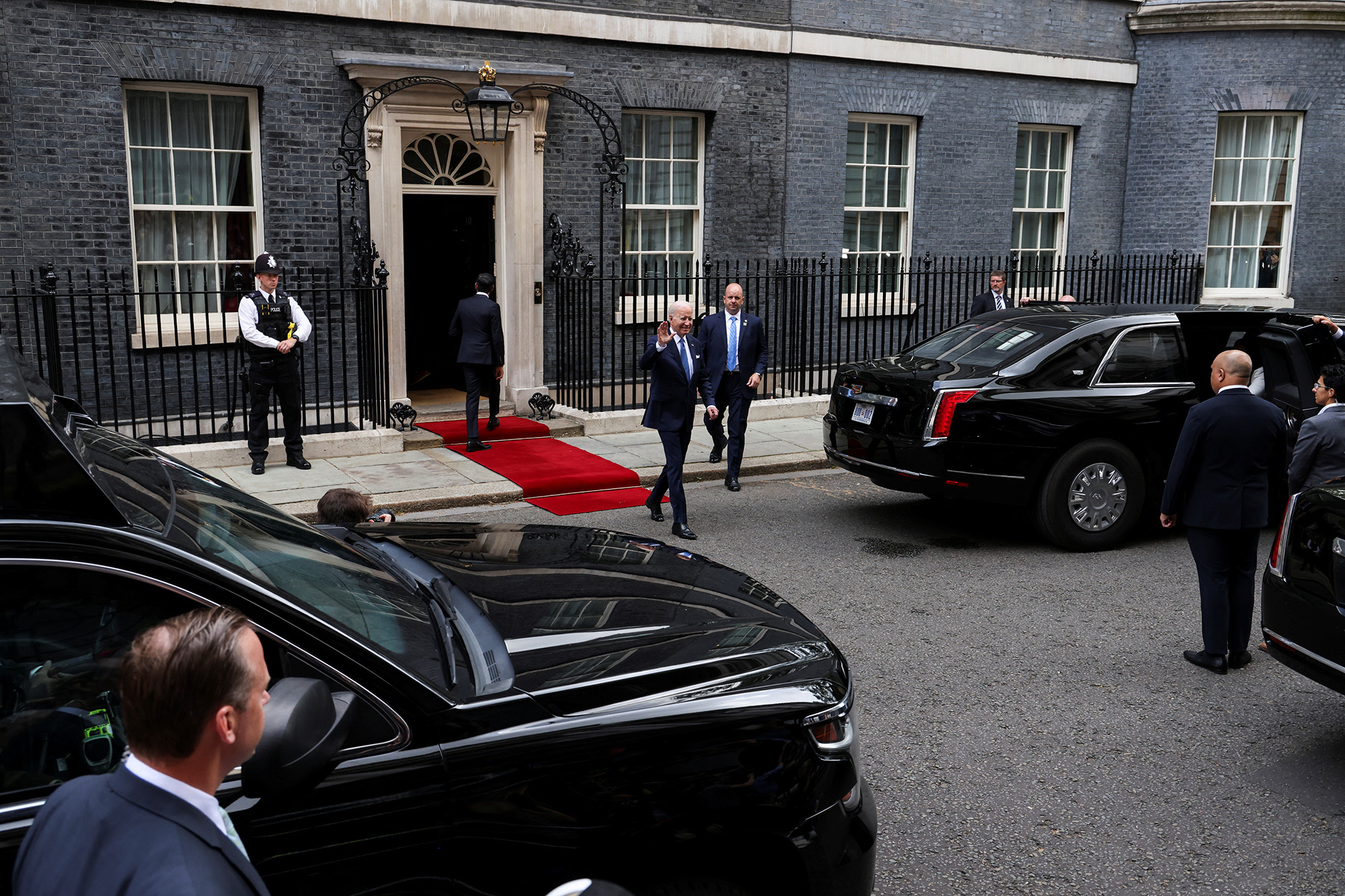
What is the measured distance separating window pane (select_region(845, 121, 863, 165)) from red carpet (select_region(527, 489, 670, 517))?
7.08 m

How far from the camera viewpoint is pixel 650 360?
8.94 m

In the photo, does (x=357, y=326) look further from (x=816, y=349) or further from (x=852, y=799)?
(x=852, y=799)

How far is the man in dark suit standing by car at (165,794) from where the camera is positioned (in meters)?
1.57

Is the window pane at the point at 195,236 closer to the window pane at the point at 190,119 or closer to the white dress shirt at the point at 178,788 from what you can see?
the window pane at the point at 190,119

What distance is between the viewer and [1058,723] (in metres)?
5.39

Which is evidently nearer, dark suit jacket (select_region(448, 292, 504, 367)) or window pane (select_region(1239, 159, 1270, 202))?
dark suit jacket (select_region(448, 292, 504, 367))

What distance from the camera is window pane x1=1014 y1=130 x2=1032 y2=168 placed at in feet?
55.8

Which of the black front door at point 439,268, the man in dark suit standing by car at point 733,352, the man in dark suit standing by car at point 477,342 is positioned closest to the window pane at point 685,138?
the black front door at point 439,268

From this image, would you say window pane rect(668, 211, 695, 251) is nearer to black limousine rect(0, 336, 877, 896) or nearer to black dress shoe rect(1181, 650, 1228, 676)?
black dress shoe rect(1181, 650, 1228, 676)

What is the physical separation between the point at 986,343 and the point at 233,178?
779cm

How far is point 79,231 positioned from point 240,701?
10.9 m

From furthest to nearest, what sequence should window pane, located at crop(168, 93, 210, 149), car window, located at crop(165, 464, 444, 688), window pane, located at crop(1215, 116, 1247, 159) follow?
window pane, located at crop(1215, 116, 1247, 159) → window pane, located at crop(168, 93, 210, 149) → car window, located at crop(165, 464, 444, 688)

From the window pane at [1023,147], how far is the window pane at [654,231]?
5.87 m

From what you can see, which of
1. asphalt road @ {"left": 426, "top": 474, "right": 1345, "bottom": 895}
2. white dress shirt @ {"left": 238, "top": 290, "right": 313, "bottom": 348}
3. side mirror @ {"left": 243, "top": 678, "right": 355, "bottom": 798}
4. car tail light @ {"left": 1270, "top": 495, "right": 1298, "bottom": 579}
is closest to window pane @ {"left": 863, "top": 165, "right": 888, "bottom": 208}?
asphalt road @ {"left": 426, "top": 474, "right": 1345, "bottom": 895}
